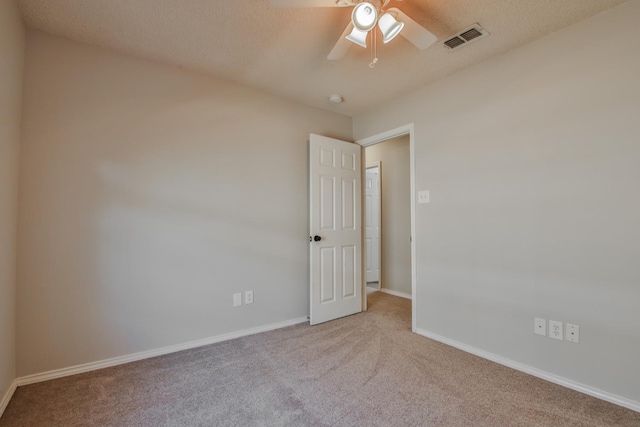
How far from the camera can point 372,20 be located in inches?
62.0

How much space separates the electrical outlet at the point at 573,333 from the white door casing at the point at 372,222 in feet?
9.82

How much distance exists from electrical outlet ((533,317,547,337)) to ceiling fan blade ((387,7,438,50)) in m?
2.08

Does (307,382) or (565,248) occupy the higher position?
(565,248)

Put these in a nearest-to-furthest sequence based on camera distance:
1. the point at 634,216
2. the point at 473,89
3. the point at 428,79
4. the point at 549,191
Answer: the point at 634,216, the point at 549,191, the point at 473,89, the point at 428,79

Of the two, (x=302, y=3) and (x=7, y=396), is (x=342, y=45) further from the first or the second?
(x=7, y=396)

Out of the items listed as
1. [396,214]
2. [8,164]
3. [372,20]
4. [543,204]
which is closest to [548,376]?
[543,204]

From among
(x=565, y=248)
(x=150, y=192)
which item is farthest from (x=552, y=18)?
(x=150, y=192)

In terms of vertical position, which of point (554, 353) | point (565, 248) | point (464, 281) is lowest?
point (554, 353)

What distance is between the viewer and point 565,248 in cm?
197

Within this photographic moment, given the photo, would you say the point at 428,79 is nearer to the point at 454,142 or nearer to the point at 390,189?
the point at 454,142

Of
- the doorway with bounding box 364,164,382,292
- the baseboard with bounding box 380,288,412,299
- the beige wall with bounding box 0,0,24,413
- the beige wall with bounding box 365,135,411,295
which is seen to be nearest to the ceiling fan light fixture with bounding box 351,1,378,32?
the beige wall with bounding box 0,0,24,413

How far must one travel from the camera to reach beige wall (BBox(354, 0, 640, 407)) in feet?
5.81

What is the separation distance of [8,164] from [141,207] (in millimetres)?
773

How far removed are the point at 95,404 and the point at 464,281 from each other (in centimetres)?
282
